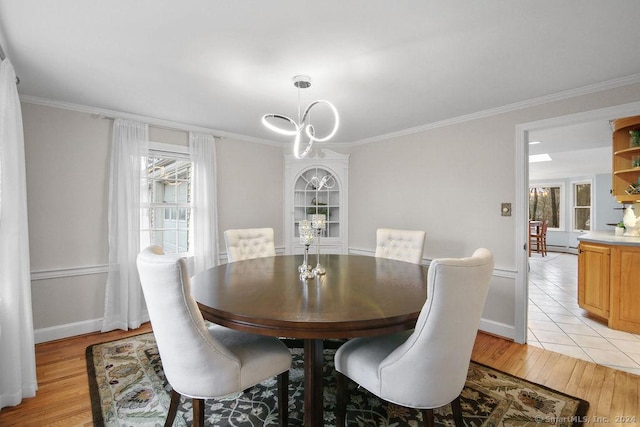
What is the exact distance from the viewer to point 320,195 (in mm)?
4613

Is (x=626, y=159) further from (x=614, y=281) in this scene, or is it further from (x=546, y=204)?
(x=546, y=204)

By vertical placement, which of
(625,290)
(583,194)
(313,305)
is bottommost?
(625,290)

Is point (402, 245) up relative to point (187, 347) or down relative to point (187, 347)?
up

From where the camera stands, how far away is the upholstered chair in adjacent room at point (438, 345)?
1197 mm

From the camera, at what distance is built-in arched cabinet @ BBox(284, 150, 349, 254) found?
14.7ft

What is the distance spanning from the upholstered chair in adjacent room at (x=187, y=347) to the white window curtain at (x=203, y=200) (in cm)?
228

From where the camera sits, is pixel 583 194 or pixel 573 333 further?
pixel 583 194

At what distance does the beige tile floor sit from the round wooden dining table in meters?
1.81

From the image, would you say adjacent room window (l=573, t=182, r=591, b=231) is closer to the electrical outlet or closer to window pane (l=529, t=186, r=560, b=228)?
window pane (l=529, t=186, r=560, b=228)

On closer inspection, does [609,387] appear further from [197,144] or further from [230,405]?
[197,144]

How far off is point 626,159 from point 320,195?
4.00 metres

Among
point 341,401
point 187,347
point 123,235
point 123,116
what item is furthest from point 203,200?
point 341,401

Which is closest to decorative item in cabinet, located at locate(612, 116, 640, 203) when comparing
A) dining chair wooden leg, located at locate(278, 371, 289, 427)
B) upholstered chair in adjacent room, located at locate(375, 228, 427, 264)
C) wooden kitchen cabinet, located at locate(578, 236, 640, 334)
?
wooden kitchen cabinet, located at locate(578, 236, 640, 334)

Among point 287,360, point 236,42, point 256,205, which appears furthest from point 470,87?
point 256,205
